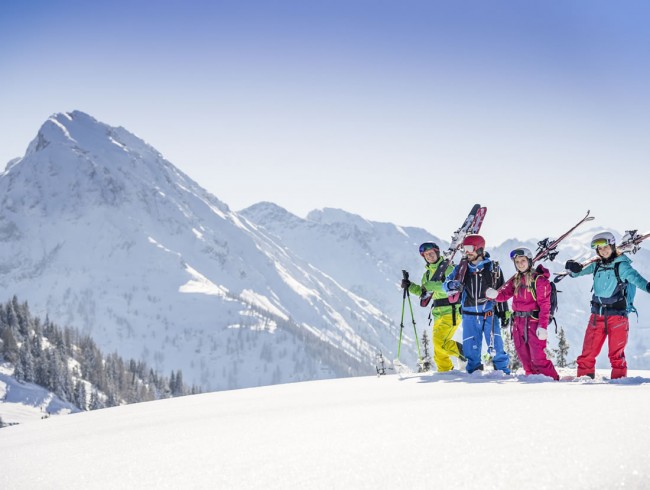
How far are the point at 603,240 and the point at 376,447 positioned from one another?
263 inches

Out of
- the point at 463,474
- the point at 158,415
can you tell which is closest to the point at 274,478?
the point at 463,474

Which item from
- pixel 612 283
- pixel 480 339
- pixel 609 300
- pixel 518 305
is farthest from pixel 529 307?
pixel 612 283

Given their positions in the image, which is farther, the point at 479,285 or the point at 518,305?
the point at 479,285

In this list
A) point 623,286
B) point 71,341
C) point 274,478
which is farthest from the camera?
point 71,341

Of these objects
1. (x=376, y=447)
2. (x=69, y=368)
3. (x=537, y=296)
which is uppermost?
(x=537, y=296)

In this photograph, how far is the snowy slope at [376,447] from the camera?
2631 mm

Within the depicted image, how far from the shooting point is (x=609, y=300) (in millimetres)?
8211

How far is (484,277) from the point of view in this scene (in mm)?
9359

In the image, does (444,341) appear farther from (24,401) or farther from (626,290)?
(24,401)

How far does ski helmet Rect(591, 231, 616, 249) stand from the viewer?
829cm

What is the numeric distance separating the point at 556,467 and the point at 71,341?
483ft

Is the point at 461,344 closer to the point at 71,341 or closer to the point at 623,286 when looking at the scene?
the point at 623,286

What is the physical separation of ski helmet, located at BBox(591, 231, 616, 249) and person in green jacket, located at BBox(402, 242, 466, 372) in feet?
8.30

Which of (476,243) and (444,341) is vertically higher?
(476,243)
